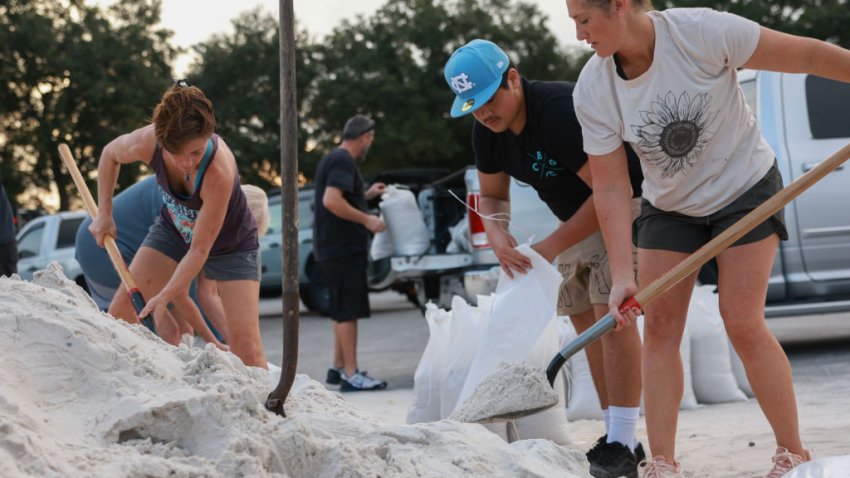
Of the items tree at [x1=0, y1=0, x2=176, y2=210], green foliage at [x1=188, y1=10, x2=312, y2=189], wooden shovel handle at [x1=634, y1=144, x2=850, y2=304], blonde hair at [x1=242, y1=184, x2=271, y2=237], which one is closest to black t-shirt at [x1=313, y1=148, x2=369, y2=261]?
blonde hair at [x1=242, y1=184, x2=271, y2=237]

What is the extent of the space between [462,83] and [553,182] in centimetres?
55

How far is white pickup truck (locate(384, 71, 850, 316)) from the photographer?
750 cm

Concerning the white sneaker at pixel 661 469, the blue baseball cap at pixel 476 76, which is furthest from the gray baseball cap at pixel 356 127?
the white sneaker at pixel 661 469

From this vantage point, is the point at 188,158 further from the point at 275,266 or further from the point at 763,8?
the point at 763,8

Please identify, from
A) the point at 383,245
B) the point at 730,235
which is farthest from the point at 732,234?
the point at 383,245

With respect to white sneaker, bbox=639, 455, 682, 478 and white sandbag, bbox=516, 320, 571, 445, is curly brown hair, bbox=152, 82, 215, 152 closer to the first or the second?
white sandbag, bbox=516, 320, 571, 445

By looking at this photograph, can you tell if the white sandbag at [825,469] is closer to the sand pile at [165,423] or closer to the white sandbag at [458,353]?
the sand pile at [165,423]

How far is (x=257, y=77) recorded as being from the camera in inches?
1379

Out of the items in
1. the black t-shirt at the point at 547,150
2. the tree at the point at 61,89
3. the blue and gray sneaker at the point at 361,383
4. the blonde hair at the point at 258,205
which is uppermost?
the tree at the point at 61,89

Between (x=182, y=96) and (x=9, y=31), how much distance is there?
27799mm

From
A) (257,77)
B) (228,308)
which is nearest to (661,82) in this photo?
(228,308)

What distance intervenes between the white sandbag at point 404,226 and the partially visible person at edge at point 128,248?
2554 mm

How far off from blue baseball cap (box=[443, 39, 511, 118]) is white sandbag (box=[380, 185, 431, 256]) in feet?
14.9

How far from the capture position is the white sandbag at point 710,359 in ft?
21.0
